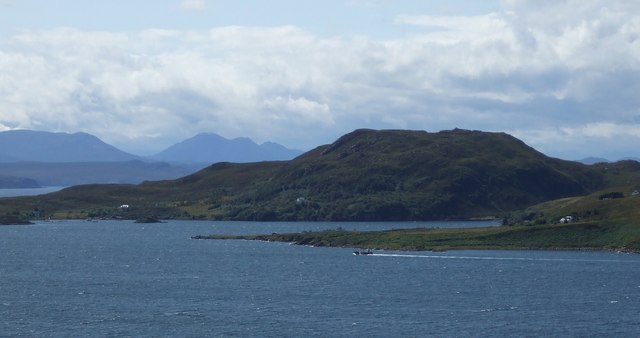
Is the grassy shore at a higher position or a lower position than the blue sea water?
higher

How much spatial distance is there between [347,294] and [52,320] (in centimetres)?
3488

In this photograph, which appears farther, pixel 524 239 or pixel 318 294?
pixel 524 239

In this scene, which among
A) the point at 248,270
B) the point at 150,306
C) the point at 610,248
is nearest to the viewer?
the point at 150,306

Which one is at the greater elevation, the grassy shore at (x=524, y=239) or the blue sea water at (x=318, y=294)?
the grassy shore at (x=524, y=239)

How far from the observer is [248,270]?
150m

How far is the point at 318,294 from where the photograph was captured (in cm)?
12169

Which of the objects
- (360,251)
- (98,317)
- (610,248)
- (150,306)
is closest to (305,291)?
(150,306)

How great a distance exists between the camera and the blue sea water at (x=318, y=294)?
318 feet

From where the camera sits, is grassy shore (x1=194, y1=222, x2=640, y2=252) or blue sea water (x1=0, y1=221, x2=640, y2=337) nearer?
blue sea water (x1=0, y1=221, x2=640, y2=337)

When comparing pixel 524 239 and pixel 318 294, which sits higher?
pixel 524 239

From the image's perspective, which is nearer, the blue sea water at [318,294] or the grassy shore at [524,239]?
the blue sea water at [318,294]

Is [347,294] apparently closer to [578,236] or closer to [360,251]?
[360,251]

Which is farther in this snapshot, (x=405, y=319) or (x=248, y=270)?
(x=248, y=270)

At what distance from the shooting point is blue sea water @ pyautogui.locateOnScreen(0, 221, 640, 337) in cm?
9681
